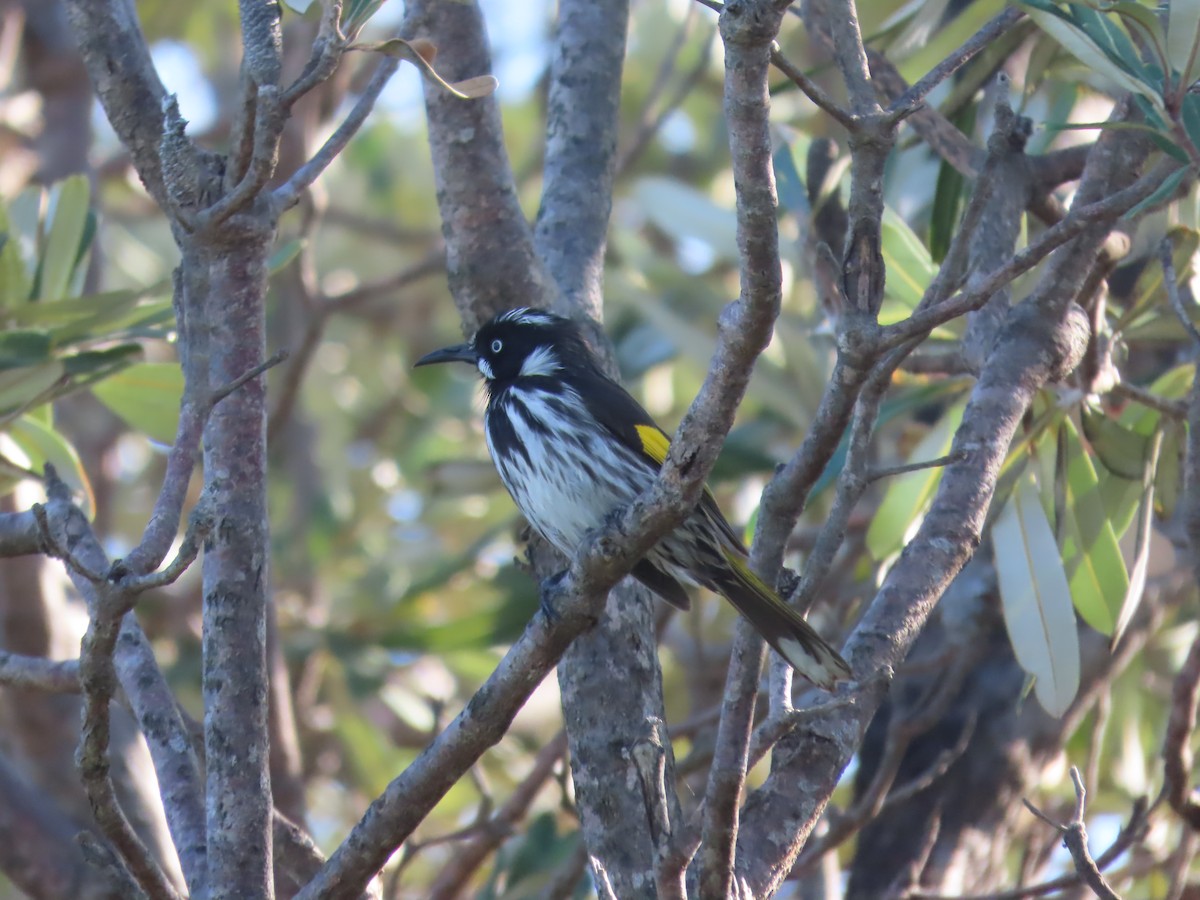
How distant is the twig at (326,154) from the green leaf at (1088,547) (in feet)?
6.49

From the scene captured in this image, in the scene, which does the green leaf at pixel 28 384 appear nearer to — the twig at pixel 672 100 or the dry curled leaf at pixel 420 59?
the dry curled leaf at pixel 420 59

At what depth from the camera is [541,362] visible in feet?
13.9

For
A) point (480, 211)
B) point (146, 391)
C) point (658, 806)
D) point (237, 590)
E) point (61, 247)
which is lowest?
point (658, 806)

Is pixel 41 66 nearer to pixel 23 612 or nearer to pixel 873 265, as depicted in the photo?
pixel 23 612

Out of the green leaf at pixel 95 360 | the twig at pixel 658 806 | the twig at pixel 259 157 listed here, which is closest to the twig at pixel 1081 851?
the twig at pixel 658 806

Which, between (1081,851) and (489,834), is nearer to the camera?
(1081,851)

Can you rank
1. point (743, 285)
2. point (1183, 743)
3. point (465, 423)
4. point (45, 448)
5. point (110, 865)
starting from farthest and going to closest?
point (465, 423) → point (45, 448) → point (1183, 743) → point (110, 865) → point (743, 285)

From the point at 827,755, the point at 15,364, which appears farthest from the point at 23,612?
the point at 827,755

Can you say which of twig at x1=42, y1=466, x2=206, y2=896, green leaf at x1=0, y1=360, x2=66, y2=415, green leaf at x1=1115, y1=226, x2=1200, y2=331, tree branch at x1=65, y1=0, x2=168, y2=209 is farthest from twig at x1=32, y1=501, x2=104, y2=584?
green leaf at x1=1115, y1=226, x2=1200, y2=331

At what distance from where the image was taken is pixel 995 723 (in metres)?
4.79

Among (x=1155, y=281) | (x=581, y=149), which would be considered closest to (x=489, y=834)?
(x=581, y=149)

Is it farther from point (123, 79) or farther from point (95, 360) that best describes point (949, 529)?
point (95, 360)

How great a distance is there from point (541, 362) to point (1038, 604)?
154 cm

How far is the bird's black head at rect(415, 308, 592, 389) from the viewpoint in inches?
153
